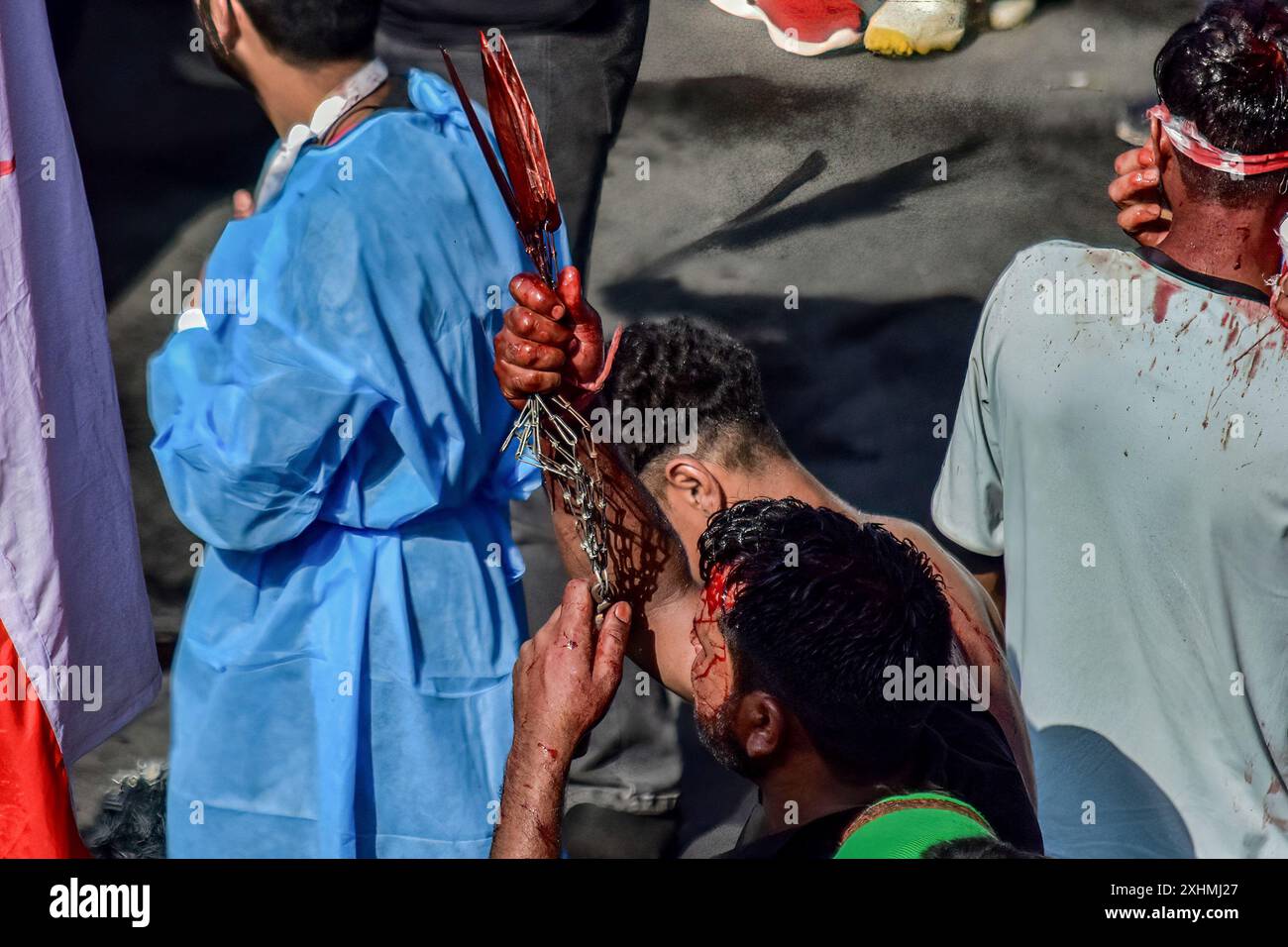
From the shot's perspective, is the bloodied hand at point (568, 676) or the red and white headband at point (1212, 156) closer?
the bloodied hand at point (568, 676)

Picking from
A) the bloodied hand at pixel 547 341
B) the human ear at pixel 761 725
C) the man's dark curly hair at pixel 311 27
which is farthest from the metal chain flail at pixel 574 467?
the man's dark curly hair at pixel 311 27

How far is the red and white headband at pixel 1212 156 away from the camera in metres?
3.33

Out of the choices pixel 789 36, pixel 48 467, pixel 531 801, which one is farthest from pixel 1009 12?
pixel 48 467

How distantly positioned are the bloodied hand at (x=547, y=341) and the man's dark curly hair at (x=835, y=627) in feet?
1.41

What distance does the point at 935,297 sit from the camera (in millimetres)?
3680

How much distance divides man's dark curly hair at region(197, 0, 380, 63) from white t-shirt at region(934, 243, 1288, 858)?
4.97ft

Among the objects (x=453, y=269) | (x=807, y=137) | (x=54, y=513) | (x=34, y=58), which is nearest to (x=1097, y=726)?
(x=807, y=137)

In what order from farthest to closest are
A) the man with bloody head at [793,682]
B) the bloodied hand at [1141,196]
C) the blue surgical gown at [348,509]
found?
the bloodied hand at [1141,196]
the blue surgical gown at [348,509]
the man with bloody head at [793,682]

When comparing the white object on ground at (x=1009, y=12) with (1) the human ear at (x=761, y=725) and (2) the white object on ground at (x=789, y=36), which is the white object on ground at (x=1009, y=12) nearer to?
(2) the white object on ground at (x=789, y=36)

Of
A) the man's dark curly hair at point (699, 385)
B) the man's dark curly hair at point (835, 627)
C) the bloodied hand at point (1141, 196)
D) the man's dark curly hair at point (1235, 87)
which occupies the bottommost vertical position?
the man's dark curly hair at point (835, 627)

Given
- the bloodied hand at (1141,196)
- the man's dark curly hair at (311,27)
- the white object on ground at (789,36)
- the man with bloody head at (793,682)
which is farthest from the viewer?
the white object on ground at (789,36)

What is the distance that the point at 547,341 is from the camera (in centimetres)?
288
